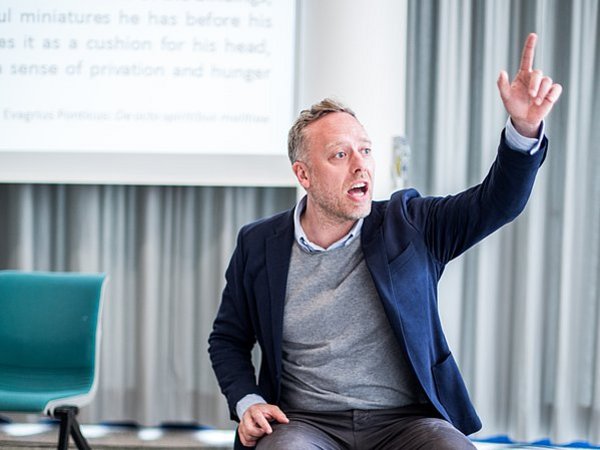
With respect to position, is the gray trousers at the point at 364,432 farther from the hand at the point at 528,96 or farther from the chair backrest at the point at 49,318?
the chair backrest at the point at 49,318

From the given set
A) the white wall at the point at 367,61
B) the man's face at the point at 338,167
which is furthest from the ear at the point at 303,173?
the white wall at the point at 367,61

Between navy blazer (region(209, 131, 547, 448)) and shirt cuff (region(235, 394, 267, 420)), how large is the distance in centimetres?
2

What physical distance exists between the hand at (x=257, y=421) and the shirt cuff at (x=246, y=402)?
0.10 feet

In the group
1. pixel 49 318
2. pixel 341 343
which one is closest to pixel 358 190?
pixel 341 343

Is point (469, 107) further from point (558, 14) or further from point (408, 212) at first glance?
point (408, 212)

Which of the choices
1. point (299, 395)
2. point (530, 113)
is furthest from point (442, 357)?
point (530, 113)

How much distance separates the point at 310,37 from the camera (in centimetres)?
324

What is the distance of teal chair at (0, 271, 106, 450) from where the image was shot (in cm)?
287

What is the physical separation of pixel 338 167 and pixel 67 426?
1.45 metres

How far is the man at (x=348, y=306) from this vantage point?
6.09ft

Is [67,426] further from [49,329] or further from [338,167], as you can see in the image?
[338,167]

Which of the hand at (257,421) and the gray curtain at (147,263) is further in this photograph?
the gray curtain at (147,263)

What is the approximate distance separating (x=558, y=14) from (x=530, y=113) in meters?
1.98

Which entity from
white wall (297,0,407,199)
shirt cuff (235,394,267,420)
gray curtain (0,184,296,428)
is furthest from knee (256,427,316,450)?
gray curtain (0,184,296,428)
